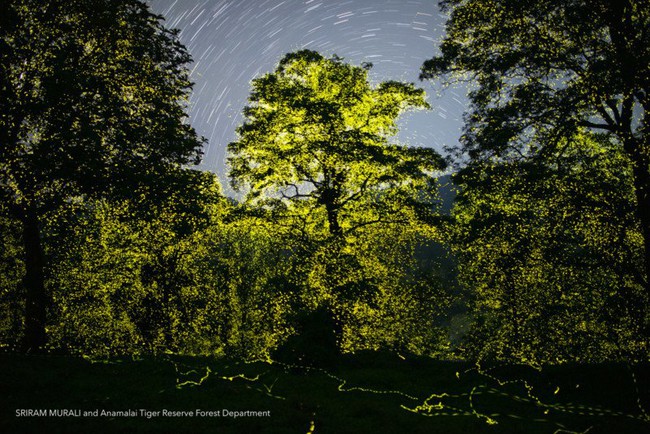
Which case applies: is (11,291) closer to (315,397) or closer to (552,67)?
(315,397)

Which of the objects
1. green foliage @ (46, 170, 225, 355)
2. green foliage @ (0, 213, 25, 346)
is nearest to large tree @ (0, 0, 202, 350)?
green foliage @ (46, 170, 225, 355)

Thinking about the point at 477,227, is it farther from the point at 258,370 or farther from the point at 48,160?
the point at 48,160

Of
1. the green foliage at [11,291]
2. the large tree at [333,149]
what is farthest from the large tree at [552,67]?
the green foliage at [11,291]

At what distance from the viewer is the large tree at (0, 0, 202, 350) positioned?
13.0 metres

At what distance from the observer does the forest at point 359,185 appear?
12461 mm

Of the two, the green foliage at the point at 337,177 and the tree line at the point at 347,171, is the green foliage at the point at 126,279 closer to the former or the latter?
the tree line at the point at 347,171

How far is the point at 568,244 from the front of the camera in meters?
15.5

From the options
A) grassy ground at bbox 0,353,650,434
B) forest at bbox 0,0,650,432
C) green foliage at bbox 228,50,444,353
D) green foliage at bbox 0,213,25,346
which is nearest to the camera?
grassy ground at bbox 0,353,650,434

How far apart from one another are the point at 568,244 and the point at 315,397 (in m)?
12.3

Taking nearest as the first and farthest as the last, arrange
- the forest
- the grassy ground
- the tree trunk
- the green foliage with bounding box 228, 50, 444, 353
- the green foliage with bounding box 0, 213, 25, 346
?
the grassy ground
the forest
the tree trunk
the green foliage with bounding box 228, 50, 444, 353
the green foliage with bounding box 0, 213, 25, 346

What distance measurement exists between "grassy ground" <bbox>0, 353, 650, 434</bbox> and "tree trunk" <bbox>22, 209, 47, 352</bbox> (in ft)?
10.0

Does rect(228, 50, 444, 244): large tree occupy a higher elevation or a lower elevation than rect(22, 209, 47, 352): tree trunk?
higher

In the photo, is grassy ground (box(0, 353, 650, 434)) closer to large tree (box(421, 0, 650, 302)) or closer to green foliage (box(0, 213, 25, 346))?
large tree (box(421, 0, 650, 302))

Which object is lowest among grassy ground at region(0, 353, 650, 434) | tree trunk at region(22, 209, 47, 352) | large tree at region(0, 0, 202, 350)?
grassy ground at region(0, 353, 650, 434)
